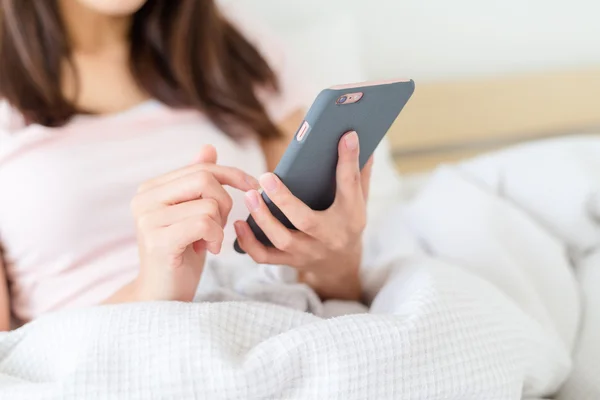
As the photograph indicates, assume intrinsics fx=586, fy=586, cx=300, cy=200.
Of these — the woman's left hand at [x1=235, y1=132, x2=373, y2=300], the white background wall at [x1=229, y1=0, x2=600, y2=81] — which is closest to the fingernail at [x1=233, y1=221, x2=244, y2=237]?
the woman's left hand at [x1=235, y1=132, x2=373, y2=300]

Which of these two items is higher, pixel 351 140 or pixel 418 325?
pixel 351 140

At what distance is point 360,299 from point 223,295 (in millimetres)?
194

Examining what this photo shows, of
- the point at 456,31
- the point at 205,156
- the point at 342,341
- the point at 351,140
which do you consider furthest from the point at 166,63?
the point at 456,31

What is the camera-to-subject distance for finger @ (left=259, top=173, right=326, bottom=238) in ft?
1.72

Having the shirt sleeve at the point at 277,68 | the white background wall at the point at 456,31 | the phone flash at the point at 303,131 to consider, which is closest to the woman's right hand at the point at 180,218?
the phone flash at the point at 303,131

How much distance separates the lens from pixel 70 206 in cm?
72

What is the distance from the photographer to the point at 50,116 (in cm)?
77

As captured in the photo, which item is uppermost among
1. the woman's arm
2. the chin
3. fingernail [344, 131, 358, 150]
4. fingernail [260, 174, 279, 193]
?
the chin

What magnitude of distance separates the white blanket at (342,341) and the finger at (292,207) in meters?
0.08

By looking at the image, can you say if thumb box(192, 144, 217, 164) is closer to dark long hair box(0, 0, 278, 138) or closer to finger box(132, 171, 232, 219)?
finger box(132, 171, 232, 219)

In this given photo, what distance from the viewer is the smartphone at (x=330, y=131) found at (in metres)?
0.48

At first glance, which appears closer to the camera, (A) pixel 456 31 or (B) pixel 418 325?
(B) pixel 418 325

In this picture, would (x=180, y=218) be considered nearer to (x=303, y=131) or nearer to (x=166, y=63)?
(x=303, y=131)

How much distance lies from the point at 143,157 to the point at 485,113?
0.81 metres
